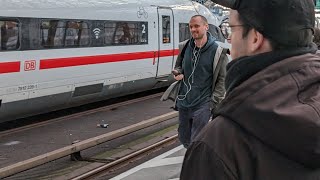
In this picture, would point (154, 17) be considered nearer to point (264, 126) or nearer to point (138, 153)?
point (138, 153)

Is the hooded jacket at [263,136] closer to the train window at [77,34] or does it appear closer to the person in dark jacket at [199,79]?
the person in dark jacket at [199,79]

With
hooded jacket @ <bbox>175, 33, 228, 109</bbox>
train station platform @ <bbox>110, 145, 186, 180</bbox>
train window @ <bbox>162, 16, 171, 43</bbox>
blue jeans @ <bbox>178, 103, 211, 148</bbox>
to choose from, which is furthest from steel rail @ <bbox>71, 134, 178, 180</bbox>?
train window @ <bbox>162, 16, 171, 43</bbox>

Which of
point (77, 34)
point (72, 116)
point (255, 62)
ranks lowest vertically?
point (72, 116)

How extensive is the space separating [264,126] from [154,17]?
12218 millimetres

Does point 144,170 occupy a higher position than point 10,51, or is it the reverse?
point 10,51

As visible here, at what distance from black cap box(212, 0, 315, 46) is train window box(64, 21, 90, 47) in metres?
9.17

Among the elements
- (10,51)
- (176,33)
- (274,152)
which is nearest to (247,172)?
(274,152)

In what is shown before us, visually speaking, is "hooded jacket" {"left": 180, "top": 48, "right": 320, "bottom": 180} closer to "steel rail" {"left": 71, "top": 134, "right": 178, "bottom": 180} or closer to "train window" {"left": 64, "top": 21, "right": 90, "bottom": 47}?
"steel rail" {"left": 71, "top": 134, "right": 178, "bottom": 180}

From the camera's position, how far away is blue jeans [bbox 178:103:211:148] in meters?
5.47

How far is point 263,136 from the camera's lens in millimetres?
1305

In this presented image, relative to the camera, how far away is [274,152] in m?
1.32

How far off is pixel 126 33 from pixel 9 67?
4087 millimetres

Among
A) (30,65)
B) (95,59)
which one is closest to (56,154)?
(30,65)

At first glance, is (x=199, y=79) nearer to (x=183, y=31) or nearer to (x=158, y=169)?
(x=158, y=169)
